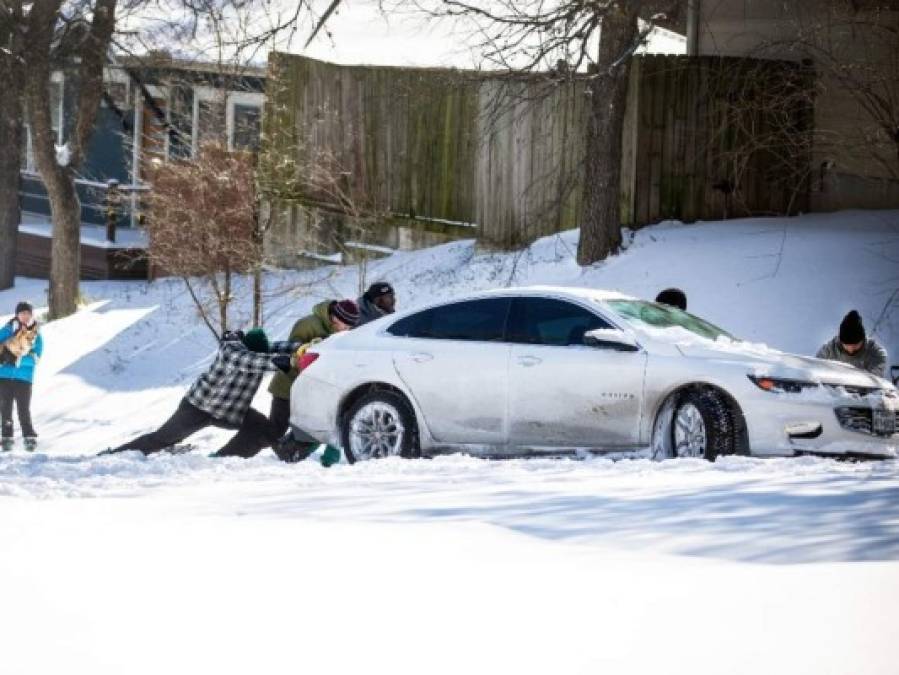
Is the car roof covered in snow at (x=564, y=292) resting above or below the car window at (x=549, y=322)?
above

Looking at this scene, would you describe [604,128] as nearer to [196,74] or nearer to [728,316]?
[728,316]

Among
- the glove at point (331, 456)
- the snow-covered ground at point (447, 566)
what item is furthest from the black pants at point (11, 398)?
the glove at point (331, 456)

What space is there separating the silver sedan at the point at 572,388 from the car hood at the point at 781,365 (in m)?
0.01

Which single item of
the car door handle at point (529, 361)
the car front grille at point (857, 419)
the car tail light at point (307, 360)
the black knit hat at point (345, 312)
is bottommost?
the car front grille at point (857, 419)

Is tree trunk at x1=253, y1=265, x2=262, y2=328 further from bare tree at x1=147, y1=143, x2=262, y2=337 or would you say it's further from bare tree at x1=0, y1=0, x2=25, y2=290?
bare tree at x1=0, y1=0, x2=25, y2=290

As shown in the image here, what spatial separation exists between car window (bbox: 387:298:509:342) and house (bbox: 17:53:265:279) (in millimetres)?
14390

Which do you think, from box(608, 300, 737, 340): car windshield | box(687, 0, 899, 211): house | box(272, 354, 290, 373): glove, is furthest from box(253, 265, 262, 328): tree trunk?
box(608, 300, 737, 340): car windshield

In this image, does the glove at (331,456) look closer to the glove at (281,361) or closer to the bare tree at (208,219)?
the glove at (281,361)

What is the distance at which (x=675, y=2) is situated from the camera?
20.0m

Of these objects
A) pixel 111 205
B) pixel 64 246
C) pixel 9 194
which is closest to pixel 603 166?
pixel 64 246

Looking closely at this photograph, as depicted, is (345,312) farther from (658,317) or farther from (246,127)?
(246,127)

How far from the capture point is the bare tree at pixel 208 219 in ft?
77.9

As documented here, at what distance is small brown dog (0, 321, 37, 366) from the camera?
19.2 meters

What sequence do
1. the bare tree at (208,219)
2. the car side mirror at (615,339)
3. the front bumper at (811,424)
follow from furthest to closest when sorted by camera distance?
the bare tree at (208,219)
the car side mirror at (615,339)
the front bumper at (811,424)
